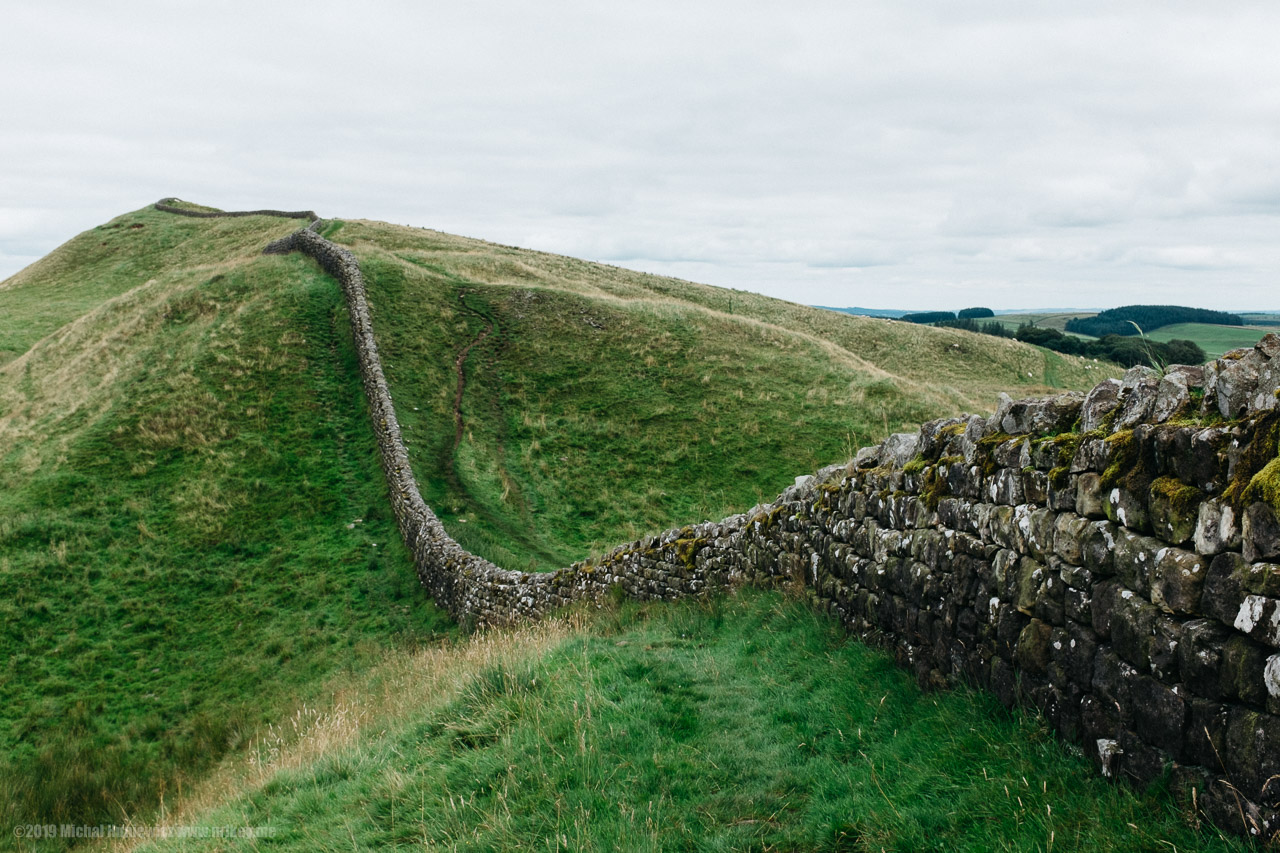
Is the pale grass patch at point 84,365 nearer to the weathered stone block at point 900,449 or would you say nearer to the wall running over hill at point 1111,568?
the weathered stone block at point 900,449

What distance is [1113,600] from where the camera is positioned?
13.3ft

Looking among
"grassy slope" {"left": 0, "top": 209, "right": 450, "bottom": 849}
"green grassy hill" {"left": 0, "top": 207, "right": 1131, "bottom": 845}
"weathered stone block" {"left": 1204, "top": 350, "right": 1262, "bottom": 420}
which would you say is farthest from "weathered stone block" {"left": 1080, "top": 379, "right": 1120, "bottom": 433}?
"grassy slope" {"left": 0, "top": 209, "right": 450, "bottom": 849}

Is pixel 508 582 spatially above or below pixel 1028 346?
below

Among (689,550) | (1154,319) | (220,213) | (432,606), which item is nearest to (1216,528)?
(689,550)

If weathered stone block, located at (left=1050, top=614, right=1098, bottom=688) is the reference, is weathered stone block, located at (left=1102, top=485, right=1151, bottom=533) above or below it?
above

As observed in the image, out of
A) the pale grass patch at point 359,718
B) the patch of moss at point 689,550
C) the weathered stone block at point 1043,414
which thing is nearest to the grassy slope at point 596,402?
the pale grass patch at point 359,718

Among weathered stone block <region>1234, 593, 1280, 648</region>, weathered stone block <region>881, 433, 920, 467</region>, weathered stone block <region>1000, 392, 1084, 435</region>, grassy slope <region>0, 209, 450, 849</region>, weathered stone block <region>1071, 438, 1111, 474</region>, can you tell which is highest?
weathered stone block <region>1000, 392, 1084, 435</region>

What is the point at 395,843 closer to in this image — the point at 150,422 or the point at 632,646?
the point at 632,646

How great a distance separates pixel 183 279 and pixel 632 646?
40542 mm

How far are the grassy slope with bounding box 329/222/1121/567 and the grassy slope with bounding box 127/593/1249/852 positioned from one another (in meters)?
10.8

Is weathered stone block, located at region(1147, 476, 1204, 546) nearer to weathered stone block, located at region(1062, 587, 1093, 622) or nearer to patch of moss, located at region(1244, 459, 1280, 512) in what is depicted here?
patch of moss, located at region(1244, 459, 1280, 512)

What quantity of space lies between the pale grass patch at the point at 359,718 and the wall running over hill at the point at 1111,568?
3896mm

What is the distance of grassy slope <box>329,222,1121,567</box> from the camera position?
22000 millimetres

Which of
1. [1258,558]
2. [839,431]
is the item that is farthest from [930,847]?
[839,431]
